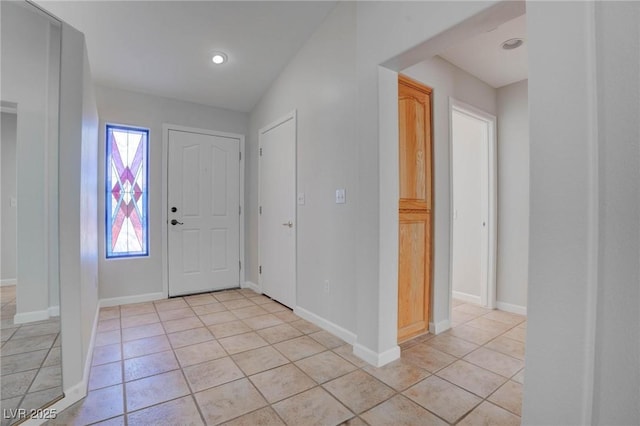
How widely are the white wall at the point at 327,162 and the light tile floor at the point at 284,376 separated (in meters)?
0.36

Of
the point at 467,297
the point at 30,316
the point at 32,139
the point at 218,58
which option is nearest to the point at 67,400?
the point at 30,316

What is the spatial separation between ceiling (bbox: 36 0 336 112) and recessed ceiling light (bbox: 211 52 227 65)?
5cm

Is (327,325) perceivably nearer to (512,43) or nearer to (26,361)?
(26,361)

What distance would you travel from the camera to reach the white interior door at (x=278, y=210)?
3.12 metres

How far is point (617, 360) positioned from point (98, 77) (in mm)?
4293

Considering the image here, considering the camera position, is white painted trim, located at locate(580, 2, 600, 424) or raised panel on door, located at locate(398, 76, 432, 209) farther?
raised panel on door, located at locate(398, 76, 432, 209)

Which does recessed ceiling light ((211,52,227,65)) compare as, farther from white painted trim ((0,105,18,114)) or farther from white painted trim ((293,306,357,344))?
white painted trim ((293,306,357,344))

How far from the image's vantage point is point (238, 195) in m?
4.03

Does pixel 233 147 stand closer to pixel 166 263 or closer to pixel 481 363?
pixel 166 263

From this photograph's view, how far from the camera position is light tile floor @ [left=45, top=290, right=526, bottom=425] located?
1.55m

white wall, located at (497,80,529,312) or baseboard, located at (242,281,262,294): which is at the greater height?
white wall, located at (497,80,529,312)

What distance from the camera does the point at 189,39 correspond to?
9.01 feet

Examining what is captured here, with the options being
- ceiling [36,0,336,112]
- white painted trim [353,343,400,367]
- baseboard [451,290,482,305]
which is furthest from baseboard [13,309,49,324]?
baseboard [451,290,482,305]

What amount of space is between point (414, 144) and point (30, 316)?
8.84 feet
